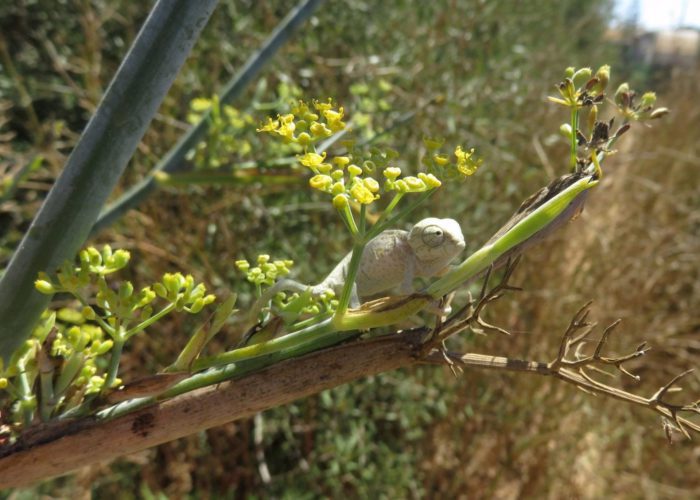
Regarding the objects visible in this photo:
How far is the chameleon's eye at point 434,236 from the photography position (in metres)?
0.34

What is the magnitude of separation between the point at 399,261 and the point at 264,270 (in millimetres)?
76

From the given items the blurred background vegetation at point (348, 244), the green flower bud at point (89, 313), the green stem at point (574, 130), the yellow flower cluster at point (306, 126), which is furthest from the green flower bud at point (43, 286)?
the blurred background vegetation at point (348, 244)

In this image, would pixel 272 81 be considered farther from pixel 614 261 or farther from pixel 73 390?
pixel 73 390

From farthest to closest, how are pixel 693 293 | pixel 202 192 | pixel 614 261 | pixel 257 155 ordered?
pixel 693 293 → pixel 614 261 → pixel 202 192 → pixel 257 155

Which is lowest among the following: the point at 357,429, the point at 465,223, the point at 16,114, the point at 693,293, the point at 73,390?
the point at 693,293

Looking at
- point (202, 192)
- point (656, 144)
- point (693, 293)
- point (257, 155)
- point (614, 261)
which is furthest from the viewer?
point (656, 144)

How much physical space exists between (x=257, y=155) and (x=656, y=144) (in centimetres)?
172

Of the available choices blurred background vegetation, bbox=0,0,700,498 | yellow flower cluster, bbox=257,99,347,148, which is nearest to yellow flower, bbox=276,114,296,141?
yellow flower cluster, bbox=257,99,347,148

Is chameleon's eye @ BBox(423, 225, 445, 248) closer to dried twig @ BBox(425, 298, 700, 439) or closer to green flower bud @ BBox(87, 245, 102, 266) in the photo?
dried twig @ BBox(425, 298, 700, 439)

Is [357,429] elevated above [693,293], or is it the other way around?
[357,429]

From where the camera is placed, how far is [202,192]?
1349 mm

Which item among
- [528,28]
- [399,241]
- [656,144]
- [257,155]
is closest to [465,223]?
[257,155]

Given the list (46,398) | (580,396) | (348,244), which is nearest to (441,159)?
(46,398)

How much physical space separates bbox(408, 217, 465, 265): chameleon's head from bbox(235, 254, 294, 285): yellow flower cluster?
7 cm
